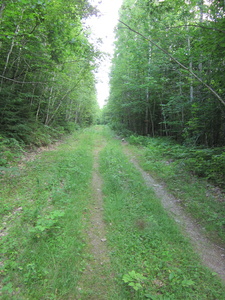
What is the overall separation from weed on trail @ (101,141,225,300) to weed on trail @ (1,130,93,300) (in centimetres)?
78

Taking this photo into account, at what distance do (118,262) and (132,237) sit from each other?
74 centimetres

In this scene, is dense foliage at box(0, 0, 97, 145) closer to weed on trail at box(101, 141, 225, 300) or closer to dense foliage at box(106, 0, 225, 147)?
dense foliage at box(106, 0, 225, 147)

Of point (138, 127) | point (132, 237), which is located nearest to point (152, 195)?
point (132, 237)

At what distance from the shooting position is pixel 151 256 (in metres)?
3.16

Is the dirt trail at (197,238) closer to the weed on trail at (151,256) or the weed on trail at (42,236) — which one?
the weed on trail at (151,256)

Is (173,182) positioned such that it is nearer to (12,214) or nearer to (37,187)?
(37,187)

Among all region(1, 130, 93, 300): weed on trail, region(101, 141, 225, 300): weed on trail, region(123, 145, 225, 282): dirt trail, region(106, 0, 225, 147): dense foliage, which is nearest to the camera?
region(1, 130, 93, 300): weed on trail

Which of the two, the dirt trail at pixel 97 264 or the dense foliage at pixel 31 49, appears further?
the dense foliage at pixel 31 49

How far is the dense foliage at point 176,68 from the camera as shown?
14.4ft

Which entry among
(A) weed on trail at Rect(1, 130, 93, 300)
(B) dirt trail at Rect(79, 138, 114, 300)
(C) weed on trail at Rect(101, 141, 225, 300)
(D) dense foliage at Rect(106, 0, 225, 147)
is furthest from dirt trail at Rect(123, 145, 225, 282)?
(D) dense foliage at Rect(106, 0, 225, 147)

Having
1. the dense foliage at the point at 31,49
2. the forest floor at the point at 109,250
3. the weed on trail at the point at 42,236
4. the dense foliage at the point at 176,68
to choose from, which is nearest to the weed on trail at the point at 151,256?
the forest floor at the point at 109,250

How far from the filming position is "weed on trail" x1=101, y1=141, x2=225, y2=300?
2.53m

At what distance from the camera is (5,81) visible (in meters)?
8.08

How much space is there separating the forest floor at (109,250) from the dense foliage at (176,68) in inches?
124
